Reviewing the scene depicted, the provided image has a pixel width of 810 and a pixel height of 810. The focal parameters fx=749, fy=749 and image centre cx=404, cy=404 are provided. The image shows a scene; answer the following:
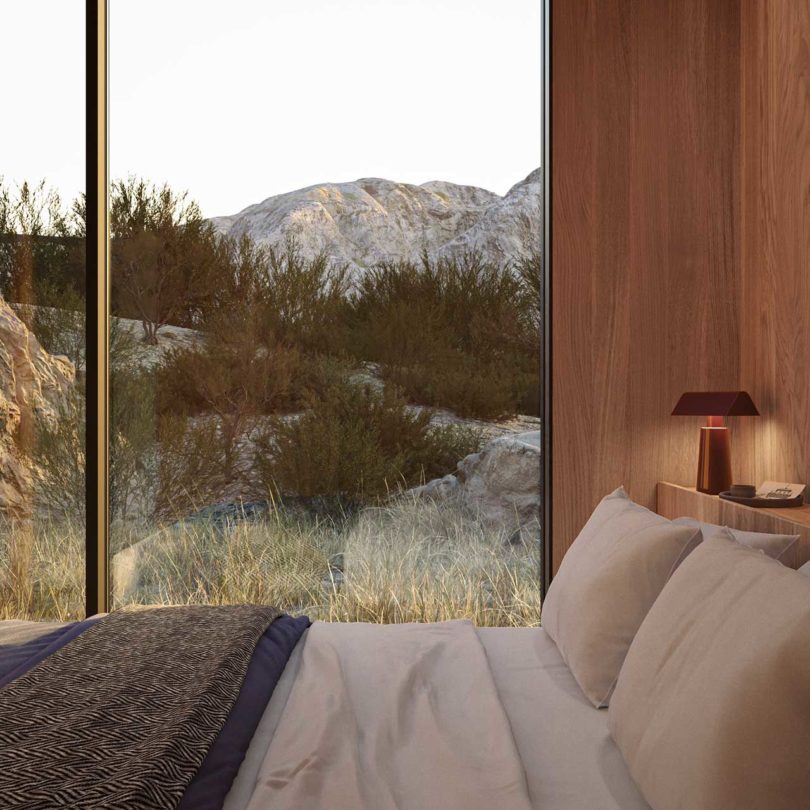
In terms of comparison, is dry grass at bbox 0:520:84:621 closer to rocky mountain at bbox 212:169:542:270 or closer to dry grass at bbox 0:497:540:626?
dry grass at bbox 0:497:540:626

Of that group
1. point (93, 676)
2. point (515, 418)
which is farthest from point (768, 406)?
point (93, 676)

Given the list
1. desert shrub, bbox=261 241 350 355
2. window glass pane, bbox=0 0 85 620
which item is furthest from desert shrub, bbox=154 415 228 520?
desert shrub, bbox=261 241 350 355

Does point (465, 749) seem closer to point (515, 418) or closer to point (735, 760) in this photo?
point (735, 760)

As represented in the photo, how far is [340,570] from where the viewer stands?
10.9 ft

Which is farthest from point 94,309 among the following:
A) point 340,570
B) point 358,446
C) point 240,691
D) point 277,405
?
point 240,691

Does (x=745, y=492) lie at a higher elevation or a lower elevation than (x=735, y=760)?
higher

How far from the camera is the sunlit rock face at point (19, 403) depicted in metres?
3.38

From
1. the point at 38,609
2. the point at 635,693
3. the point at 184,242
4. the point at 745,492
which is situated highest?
the point at 184,242

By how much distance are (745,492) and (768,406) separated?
55 centimetres

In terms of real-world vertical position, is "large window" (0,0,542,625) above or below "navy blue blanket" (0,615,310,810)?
above

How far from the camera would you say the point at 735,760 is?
1.01m

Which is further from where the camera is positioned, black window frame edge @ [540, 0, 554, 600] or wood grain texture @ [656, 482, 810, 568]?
black window frame edge @ [540, 0, 554, 600]

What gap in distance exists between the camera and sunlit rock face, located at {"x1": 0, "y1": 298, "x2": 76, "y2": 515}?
3.38 meters

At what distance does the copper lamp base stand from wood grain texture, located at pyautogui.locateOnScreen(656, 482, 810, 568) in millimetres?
55
